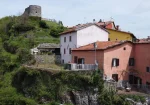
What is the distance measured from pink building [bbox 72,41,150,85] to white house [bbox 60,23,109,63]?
13.1ft

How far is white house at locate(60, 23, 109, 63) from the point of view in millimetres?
44781

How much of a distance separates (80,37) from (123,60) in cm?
885

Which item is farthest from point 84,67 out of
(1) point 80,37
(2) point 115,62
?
(1) point 80,37

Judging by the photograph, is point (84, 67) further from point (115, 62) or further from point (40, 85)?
point (40, 85)

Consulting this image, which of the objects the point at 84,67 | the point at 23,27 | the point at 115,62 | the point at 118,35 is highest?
the point at 23,27

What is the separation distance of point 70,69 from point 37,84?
4850 millimetres

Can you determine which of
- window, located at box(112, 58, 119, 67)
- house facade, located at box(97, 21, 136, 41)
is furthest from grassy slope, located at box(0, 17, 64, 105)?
house facade, located at box(97, 21, 136, 41)

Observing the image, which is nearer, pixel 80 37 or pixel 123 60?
pixel 123 60

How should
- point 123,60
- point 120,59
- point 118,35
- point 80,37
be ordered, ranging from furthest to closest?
point 118,35 → point 80,37 → point 123,60 → point 120,59

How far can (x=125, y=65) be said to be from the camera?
39812 millimetres

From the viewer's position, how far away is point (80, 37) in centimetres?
4484

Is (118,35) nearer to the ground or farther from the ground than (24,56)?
farther from the ground

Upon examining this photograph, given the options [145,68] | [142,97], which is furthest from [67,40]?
[142,97]

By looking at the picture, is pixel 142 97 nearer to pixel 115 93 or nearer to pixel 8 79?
pixel 115 93
